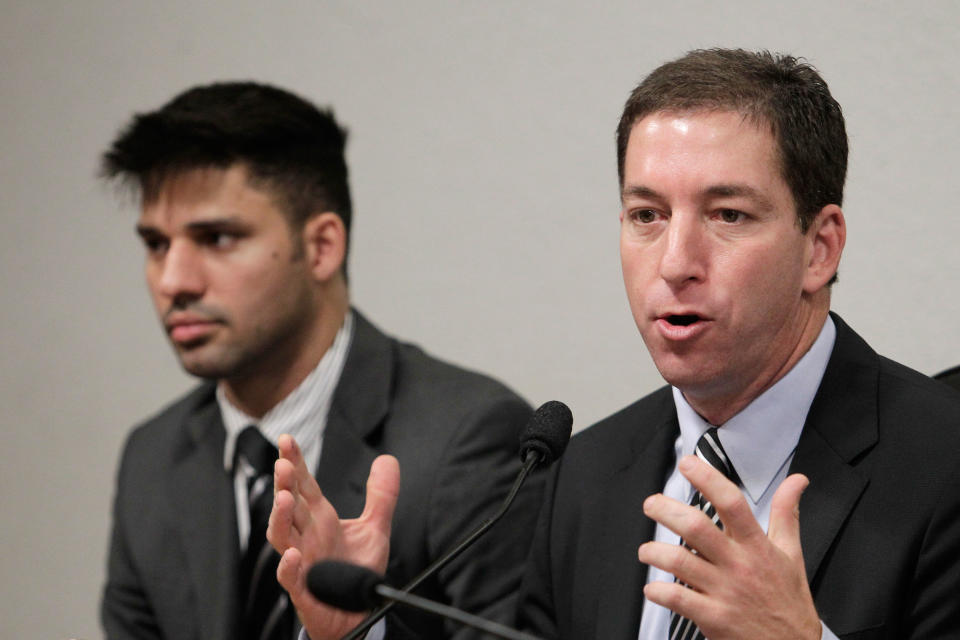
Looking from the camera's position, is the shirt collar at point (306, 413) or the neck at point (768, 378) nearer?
the neck at point (768, 378)

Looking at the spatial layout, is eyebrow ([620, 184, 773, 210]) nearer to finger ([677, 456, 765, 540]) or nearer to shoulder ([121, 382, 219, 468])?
finger ([677, 456, 765, 540])

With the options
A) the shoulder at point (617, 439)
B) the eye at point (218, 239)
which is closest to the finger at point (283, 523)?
the shoulder at point (617, 439)

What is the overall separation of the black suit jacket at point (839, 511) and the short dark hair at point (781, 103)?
25 cm

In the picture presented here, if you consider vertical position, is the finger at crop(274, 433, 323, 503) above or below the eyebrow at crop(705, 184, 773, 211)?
below

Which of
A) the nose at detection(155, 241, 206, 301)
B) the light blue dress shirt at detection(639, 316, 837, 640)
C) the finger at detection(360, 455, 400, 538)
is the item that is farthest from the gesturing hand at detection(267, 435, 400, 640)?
the nose at detection(155, 241, 206, 301)

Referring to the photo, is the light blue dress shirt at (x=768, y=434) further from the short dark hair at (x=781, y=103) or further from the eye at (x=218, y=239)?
the eye at (x=218, y=239)

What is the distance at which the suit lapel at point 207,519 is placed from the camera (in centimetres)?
224

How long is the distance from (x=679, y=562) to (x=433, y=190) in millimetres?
1559

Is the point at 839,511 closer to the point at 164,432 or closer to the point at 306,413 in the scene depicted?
the point at 306,413

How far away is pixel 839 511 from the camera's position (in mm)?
1482

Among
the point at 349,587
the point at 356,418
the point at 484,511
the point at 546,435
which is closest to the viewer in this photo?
the point at 349,587

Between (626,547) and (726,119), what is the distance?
2.06 feet

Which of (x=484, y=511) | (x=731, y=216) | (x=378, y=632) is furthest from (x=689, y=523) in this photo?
(x=484, y=511)

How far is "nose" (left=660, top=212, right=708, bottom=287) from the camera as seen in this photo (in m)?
1.47
